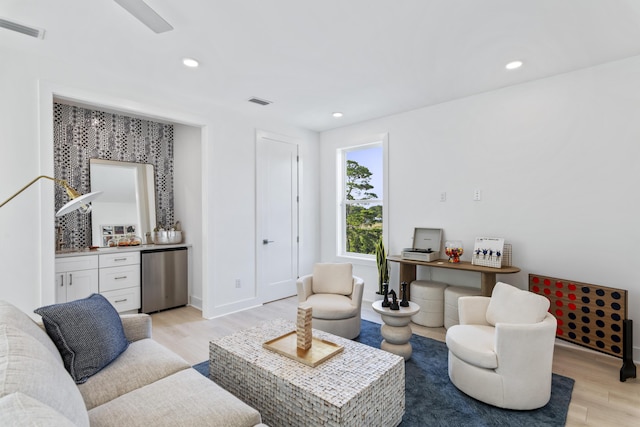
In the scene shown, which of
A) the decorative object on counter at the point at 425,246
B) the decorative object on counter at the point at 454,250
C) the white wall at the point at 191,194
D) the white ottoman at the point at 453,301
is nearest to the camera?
the white ottoman at the point at 453,301

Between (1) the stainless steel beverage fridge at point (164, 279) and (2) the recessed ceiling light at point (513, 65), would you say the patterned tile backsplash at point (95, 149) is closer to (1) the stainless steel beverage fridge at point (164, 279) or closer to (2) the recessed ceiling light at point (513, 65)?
(1) the stainless steel beverage fridge at point (164, 279)

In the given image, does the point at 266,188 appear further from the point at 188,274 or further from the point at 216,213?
the point at 188,274

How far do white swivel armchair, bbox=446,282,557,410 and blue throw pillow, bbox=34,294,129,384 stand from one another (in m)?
2.24

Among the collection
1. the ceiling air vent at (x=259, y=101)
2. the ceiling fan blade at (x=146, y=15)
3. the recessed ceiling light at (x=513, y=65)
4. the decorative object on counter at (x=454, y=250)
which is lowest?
the decorative object on counter at (x=454, y=250)

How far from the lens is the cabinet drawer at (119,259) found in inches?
147

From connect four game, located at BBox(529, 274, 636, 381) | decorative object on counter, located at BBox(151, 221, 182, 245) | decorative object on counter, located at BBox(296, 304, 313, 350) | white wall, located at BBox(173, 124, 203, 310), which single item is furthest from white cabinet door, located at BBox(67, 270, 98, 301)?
connect four game, located at BBox(529, 274, 636, 381)

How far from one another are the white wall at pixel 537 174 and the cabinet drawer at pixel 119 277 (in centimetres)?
331

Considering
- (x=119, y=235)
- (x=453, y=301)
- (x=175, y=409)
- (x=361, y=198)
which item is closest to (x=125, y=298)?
(x=119, y=235)

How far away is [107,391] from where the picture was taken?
62.2 inches

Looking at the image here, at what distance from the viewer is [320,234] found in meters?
5.34

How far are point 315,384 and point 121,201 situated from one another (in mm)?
3872

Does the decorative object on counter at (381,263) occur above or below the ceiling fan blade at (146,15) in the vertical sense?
below

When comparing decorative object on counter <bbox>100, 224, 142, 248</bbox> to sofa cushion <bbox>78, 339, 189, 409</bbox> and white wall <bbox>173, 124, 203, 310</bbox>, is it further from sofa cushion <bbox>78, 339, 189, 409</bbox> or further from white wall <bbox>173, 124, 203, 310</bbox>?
sofa cushion <bbox>78, 339, 189, 409</bbox>

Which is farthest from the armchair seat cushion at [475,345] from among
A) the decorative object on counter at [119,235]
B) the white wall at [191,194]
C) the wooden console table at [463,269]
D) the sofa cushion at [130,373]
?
the decorative object on counter at [119,235]
